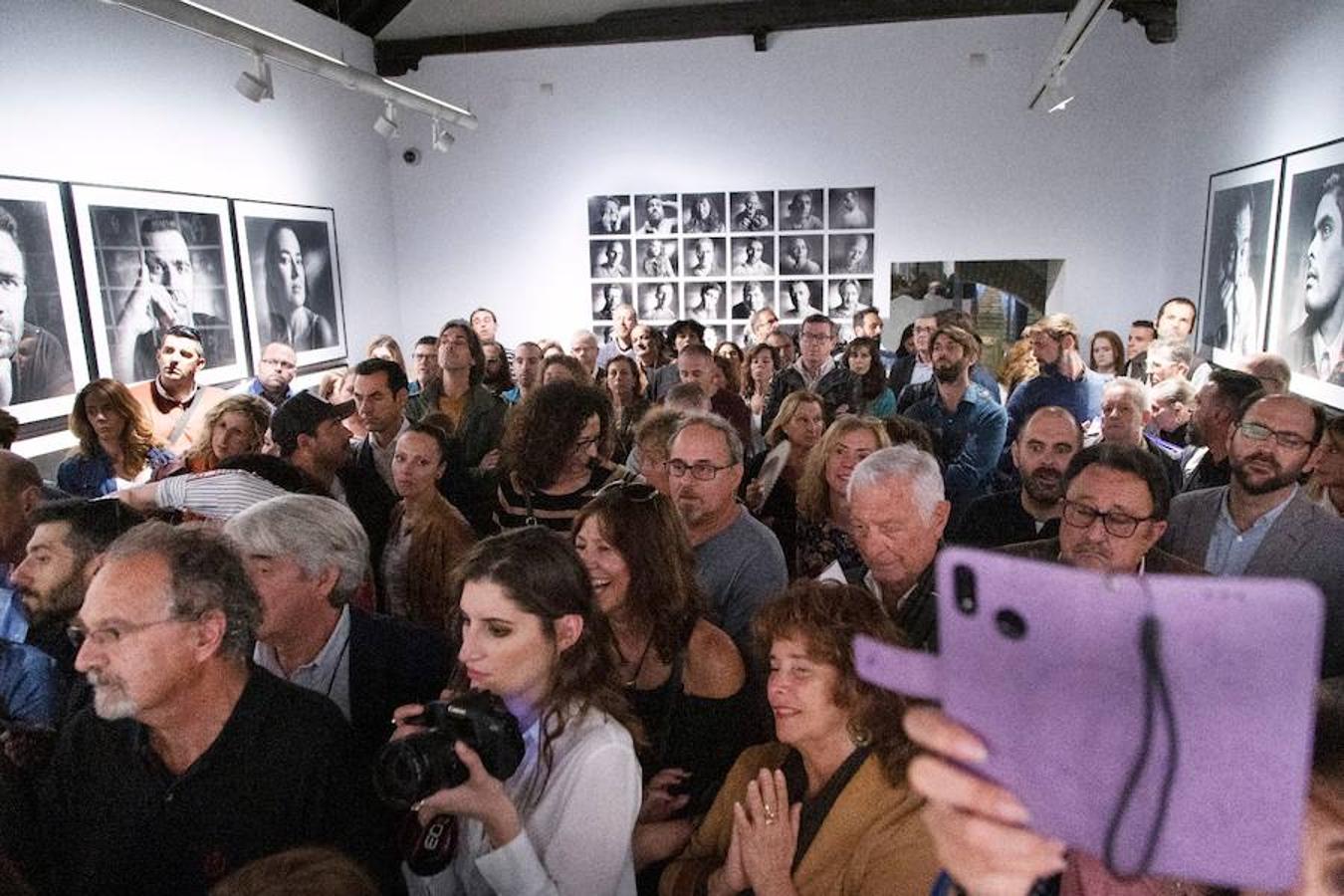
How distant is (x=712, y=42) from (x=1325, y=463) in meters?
7.95

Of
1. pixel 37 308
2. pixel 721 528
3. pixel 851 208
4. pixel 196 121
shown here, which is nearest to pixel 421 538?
pixel 721 528

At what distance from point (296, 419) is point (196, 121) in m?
4.85

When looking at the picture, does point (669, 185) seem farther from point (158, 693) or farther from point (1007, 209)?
point (158, 693)

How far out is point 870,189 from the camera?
920 cm

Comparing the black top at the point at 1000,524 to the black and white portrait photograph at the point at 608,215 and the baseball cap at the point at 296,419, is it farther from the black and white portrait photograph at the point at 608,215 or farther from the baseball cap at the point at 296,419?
the black and white portrait photograph at the point at 608,215

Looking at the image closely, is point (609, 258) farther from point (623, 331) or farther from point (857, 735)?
point (857, 735)

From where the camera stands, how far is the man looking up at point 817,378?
5508mm

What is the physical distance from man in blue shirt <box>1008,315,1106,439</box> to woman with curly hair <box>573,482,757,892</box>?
13.2ft

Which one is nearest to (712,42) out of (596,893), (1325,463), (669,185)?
(669,185)

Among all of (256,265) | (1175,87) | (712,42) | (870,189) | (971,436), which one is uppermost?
(712,42)

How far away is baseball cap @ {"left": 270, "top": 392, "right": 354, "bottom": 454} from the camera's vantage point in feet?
10.3

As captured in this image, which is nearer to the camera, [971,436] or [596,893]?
[596,893]

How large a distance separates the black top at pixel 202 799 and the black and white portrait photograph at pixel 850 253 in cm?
847

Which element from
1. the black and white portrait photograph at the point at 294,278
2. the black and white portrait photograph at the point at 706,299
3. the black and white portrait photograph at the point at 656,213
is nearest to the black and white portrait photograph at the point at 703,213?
the black and white portrait photograph at the point at 656,213
